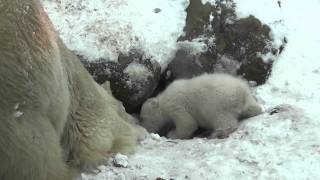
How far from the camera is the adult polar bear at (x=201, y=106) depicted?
644 centimetres

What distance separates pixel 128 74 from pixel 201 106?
904 millimetres

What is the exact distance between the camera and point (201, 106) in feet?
21.9

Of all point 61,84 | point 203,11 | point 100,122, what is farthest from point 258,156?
point 203,11

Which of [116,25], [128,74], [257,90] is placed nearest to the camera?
[128,74]

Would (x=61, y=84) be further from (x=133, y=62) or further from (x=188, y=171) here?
(x=133, y=62)

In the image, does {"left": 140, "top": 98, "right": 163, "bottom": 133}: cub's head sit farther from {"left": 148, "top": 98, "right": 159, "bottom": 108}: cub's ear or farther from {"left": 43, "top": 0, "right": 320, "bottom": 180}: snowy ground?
{"left": 43, "top": 0, "right": 320, "bottom": 180}: snowy ground

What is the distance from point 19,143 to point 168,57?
389 centimetres

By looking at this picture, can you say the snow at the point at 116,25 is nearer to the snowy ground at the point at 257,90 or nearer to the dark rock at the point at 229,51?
the snowy ground at the point at 257,90

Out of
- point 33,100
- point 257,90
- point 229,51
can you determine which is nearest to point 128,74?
point 229,51

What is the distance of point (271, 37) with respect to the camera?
7.48 m

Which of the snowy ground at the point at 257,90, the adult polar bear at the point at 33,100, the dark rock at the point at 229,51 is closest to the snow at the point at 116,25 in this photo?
the snowy ground at the point at 257,90

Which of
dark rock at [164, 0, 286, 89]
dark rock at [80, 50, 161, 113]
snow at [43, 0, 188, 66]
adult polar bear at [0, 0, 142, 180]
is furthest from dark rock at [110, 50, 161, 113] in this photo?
adult polar bear at [0, 0, 142, 180]

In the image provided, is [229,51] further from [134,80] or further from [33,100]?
[33,100]

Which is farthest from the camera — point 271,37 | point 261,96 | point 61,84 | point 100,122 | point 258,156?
point 271,37
